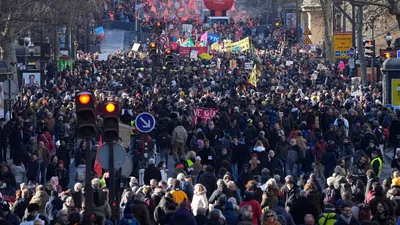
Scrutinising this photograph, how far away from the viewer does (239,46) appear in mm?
69062

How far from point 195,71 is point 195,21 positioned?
184 feet

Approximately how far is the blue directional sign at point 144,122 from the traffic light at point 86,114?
29.5ft

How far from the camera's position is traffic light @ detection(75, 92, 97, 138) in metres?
18.3

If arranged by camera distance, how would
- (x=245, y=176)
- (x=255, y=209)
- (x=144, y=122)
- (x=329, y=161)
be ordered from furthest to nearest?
(x=329, y=161), (x=144, y=122), (x=245, y=176), (x=255, y=209)

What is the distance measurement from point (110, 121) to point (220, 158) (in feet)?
29.3

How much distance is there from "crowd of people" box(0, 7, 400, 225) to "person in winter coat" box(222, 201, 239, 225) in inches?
0.8

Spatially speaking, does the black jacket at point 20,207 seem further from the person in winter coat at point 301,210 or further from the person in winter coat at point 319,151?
the person in winter coat at point 319,151

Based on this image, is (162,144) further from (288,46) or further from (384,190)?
(288,46)

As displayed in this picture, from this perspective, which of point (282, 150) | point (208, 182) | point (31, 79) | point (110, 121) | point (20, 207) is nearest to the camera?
point (110, 121)

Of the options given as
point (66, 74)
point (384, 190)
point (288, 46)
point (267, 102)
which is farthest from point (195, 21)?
point (384, 190)

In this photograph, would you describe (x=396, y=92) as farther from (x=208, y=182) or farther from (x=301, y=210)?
(x=301, y=210)

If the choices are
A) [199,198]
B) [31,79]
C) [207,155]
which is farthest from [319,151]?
[31,79]

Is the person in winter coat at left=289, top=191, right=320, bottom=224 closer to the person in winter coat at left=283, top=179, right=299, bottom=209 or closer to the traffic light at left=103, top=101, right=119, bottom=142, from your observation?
the person in winter coat at left=283, top=179, right=299, bottom=209

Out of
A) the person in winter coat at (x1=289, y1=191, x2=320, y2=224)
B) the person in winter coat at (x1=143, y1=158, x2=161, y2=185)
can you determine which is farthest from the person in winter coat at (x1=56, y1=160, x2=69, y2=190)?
the person in winter coat at (x1=289, y1=191, x2=320, y2=224)
